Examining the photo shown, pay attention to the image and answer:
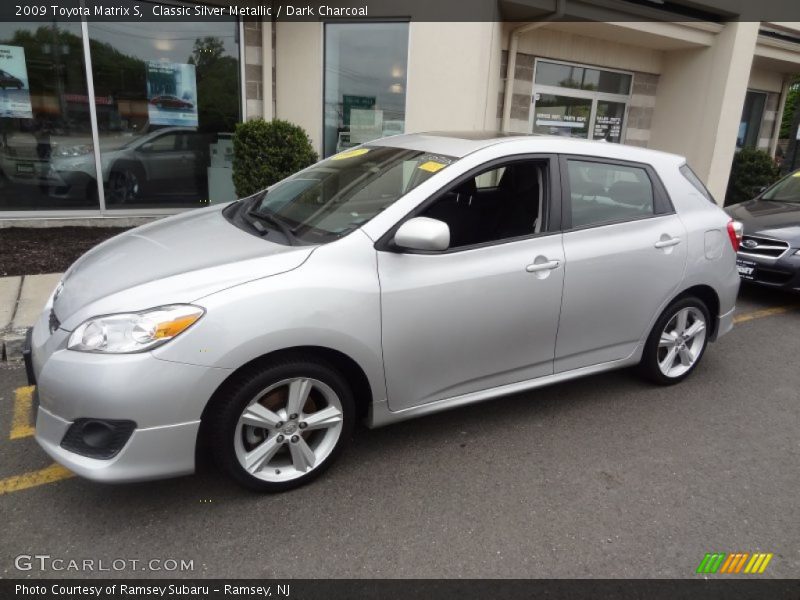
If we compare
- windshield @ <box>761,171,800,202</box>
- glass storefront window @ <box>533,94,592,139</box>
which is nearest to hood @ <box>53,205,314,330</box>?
windshield @ <box>761,171,800,202</box>

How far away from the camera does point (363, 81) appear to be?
8648 mm

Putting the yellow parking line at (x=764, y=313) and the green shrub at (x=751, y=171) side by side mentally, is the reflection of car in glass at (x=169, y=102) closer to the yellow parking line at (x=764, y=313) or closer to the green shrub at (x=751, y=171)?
the yellow parking line at (x=764, y=313)

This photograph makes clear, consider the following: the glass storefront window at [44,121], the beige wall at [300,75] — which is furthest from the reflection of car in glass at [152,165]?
the beige wall at [300,75]

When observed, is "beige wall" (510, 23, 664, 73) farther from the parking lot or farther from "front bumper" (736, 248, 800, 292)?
the parking lot

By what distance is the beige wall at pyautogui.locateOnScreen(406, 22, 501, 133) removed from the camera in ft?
26.5

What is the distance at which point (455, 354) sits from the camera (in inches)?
121

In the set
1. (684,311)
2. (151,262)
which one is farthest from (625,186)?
(151,262)

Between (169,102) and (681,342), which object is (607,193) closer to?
(681,342)

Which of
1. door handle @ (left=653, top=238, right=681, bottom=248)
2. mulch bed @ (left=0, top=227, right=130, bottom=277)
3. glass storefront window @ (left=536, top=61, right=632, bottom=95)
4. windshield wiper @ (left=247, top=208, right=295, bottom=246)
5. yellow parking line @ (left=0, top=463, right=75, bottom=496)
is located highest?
glass storefront window @ (left=536, top=61, right=632, bottom=95)

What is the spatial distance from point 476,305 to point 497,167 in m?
0.81

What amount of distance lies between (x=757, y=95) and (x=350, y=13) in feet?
35.0

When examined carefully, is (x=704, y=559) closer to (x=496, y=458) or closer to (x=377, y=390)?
(x=496, y=458)

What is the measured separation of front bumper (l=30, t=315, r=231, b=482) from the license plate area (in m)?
5.85

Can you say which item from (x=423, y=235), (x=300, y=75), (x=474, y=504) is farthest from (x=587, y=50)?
(x=474, y=504)
